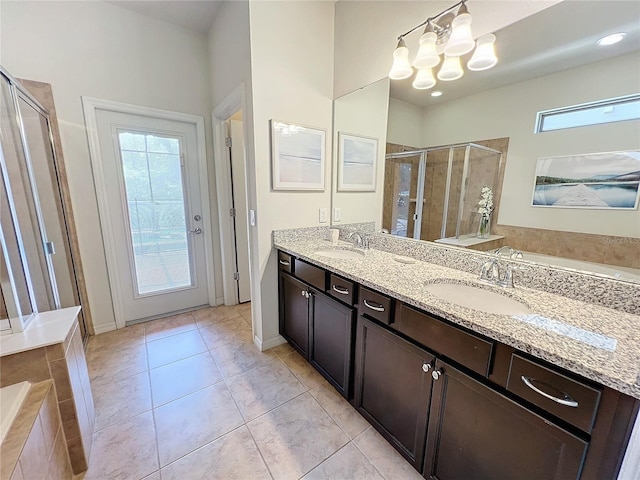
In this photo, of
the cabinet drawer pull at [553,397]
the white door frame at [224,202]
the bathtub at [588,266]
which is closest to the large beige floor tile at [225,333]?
the white door frame at [224,202]

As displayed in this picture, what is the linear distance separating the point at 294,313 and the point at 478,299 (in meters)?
1.24

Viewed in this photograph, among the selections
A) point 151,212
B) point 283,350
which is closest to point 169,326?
point 151,212

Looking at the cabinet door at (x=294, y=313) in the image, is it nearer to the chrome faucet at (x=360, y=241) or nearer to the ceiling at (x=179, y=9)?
the chrome faucet at (x=360, y=241)

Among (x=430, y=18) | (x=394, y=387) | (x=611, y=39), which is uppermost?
(x=430, y=18)

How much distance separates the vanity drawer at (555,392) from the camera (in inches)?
27.3

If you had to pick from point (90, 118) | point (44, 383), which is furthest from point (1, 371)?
point (90, 118)

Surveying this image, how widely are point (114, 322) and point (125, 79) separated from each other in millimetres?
2171

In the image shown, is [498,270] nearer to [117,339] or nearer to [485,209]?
[485,209]

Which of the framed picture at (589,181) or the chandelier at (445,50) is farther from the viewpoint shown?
the chandelier at (445,50)

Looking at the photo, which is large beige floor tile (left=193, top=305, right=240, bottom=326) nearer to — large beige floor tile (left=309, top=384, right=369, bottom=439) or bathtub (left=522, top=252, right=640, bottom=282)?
large beige floor tile (left=309, top=384, right=369, bottom=439)

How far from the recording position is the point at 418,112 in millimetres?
1687

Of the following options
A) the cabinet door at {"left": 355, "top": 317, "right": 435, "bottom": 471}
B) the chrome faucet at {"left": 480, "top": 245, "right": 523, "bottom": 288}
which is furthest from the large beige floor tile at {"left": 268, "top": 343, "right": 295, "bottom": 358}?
the chrome faucet at {"left": 480, "top": 245, "right": 523, "bottom": 288}

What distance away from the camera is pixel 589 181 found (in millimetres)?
Result: 1066

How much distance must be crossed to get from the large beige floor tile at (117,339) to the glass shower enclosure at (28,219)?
0.59 ft
